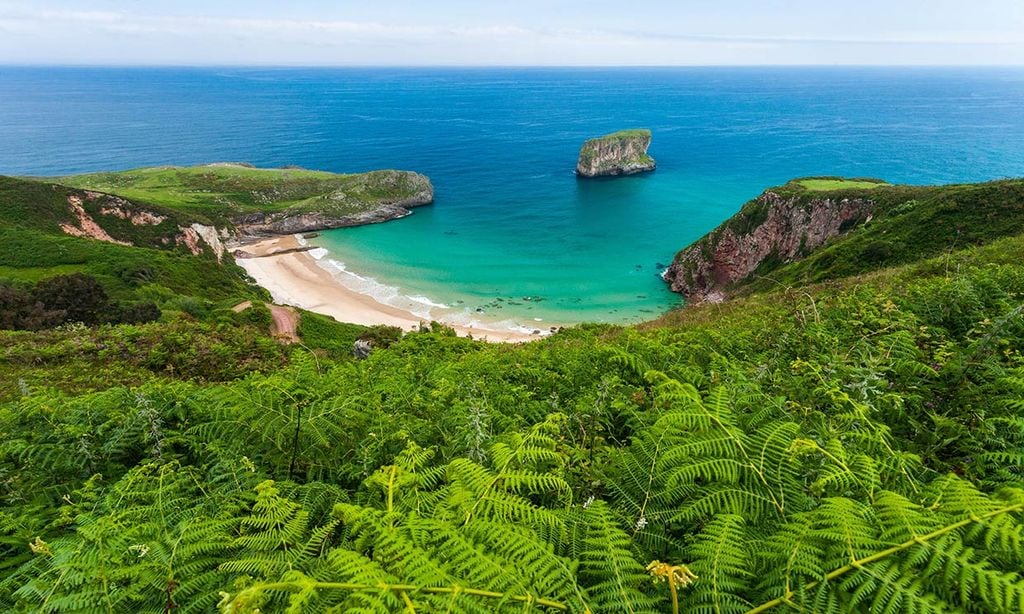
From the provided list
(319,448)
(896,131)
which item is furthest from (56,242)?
(896,131)

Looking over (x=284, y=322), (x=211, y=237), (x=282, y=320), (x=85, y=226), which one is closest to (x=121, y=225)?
(x=85, y=226)

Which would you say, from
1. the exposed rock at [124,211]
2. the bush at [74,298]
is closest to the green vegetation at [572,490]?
the bush at [74,298]

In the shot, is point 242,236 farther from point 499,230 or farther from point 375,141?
point 375,141

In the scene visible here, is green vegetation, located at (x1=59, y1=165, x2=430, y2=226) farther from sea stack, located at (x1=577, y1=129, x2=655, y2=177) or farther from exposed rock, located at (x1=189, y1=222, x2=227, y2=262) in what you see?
sea stack, located at (x1=577, y1=129, x2=655, y2=177)

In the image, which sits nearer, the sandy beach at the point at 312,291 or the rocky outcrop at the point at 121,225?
the sandy beach at the point at 312,291

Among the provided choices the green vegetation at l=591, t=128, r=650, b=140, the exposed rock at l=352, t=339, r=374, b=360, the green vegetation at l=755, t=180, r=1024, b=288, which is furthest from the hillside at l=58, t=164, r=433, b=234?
the green vegetation at l=755, t=180, r=1024, b=288

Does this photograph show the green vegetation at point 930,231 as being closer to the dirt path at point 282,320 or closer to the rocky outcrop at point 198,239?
the dirt path at point 282,320
